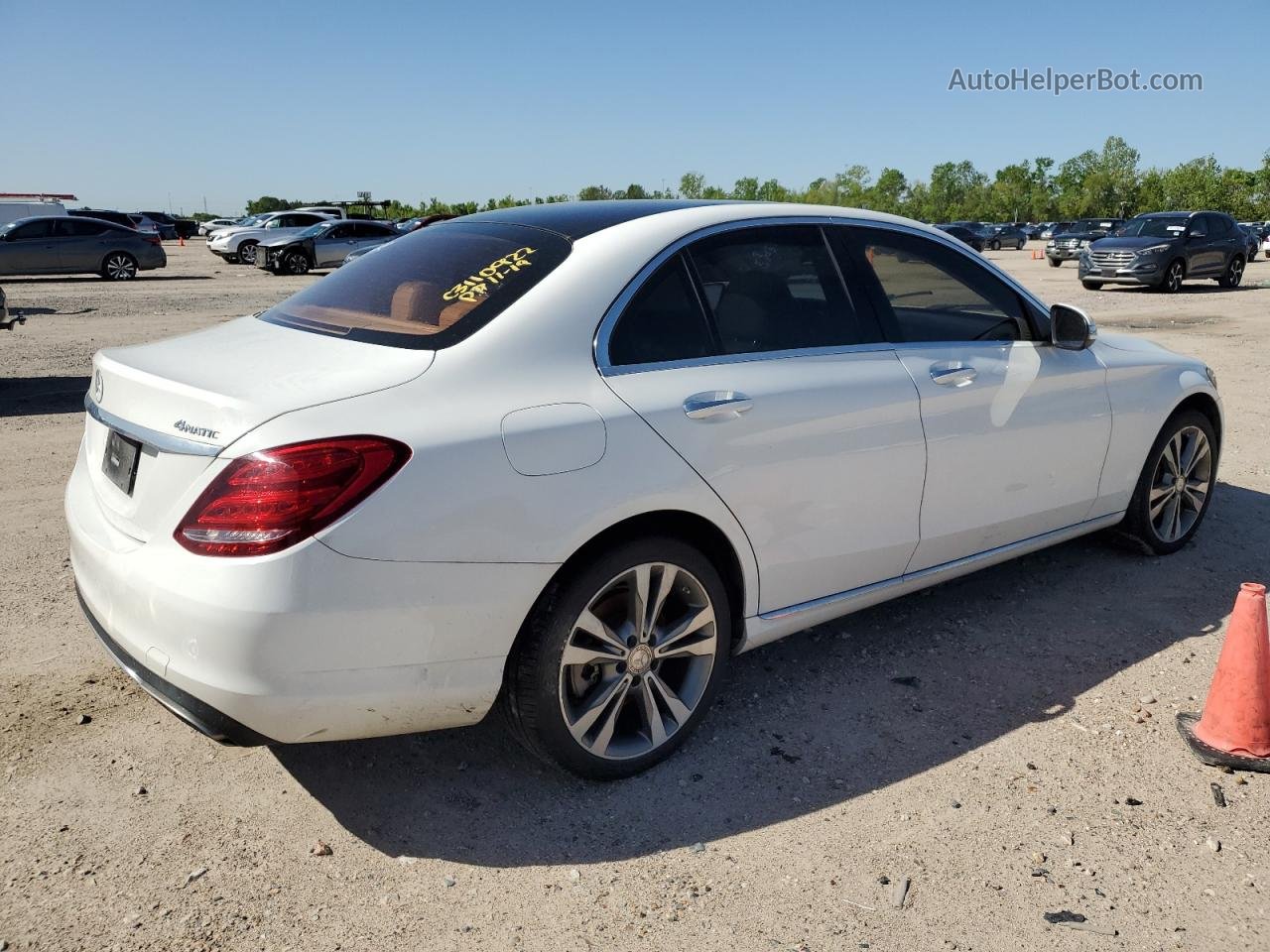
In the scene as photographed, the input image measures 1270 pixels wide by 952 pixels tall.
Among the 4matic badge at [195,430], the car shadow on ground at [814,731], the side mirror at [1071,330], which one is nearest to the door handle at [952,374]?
the side mirror at [1071,330]

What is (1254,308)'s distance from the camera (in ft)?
62.6

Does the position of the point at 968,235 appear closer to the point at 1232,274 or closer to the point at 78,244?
the point at 1232,274

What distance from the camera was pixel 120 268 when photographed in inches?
1001

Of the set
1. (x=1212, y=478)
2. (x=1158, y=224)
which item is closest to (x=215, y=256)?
(x=1158, y=224)

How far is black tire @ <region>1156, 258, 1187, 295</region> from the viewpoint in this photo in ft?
75.3

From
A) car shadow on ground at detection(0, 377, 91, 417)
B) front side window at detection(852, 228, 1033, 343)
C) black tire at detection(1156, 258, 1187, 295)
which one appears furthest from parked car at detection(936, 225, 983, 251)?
front side window at detection(852, 228, 1033, 343)

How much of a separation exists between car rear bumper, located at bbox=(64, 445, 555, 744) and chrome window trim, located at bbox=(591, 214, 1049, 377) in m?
0.72

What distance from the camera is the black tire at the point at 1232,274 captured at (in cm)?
2451

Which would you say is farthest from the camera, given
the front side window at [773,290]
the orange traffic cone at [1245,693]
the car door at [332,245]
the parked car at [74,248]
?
the car door at [332,245]

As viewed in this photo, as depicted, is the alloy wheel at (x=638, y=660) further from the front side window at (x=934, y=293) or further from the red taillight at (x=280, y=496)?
the front side window at (x=934, y=293)

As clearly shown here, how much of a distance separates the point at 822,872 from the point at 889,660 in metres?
1.44

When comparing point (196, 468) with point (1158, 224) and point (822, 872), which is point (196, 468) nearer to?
point (822, 872)

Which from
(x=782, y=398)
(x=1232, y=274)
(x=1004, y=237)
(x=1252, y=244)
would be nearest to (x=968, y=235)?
(x=1004, y=237)

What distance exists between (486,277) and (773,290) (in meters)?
1.02
